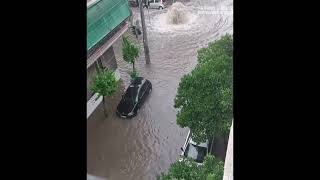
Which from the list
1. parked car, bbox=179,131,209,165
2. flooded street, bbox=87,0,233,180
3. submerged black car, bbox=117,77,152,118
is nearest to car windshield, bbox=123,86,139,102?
submerged black car, bbox=117,77,152,118

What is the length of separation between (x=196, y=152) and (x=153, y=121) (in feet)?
7.81

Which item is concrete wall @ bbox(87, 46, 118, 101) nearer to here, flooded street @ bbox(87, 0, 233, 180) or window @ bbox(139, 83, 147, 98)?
flooded street @ bbox(87, 0, 233, 180)

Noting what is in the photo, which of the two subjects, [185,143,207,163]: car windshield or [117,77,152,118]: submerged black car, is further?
[117,77,152,118]: submerged black car

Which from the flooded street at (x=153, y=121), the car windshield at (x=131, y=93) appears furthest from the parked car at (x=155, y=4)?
the car windshield at (x=131, y=93)

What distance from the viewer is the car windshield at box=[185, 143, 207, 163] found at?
9152 millimetres

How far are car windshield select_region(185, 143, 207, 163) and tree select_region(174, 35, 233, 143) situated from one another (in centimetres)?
40

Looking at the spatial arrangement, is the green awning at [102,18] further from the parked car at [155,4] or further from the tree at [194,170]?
the parked car at [155,4]

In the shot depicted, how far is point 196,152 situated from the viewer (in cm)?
923

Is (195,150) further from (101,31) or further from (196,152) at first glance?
(101,31)

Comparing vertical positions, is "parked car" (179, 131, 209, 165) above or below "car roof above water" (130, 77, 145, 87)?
below

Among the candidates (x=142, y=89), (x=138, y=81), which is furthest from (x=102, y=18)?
(x=142, y=89)

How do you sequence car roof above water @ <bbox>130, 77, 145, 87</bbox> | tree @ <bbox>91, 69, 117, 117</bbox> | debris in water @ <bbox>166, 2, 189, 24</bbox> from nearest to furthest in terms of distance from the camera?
tree @ <bbox>91, 69, 117, 117</bbox> < car roof above water @ <bbox>130, 77, 145, 87</bbox> < debris in water @ <bbox>166, 2, 189, 24</bbox>
